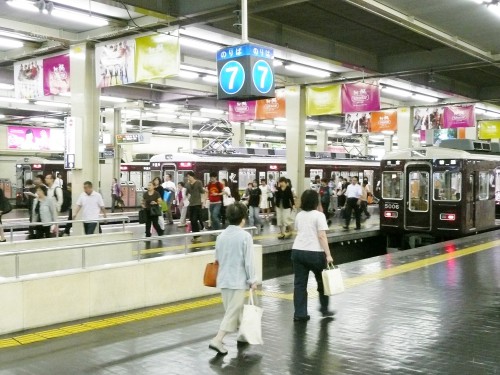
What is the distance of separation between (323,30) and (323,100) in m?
3.93

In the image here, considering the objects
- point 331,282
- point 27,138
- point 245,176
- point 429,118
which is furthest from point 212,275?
point 27,138

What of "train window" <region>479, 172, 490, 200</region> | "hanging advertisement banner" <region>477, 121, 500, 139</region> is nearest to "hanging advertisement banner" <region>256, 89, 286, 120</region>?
"train window" <region>479, 172, 490, 200</region>

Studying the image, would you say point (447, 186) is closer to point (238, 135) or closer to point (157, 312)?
point (157, 312)

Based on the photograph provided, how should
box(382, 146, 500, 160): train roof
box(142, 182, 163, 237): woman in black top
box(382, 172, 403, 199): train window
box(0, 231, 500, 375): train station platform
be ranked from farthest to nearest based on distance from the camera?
box(382, 172, 403, 199): train window → box(382, 146, 500, 160): train roof → box(142, 182, 163, 237): woman in black top → box(0, 231, 500, 375): train station platform

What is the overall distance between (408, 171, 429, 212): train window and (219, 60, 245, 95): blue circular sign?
8434 millimetres

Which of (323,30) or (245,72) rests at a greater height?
(323,30)

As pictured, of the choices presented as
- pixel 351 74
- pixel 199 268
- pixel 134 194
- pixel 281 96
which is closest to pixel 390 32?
pixel 351 74

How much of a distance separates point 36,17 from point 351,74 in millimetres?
11196

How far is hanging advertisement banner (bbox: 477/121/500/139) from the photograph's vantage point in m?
29.6

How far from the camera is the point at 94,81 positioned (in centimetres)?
1591

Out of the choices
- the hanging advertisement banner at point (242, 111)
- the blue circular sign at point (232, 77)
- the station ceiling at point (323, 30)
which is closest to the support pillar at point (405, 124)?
the station ceiling at point (323, 30)

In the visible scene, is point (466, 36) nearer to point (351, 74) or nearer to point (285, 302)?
point (351, 74)

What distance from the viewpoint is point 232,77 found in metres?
10.6

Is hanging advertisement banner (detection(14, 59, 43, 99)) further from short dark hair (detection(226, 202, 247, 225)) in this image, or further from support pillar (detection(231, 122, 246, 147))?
support pillar (detection(231, 122, 246, 147))
